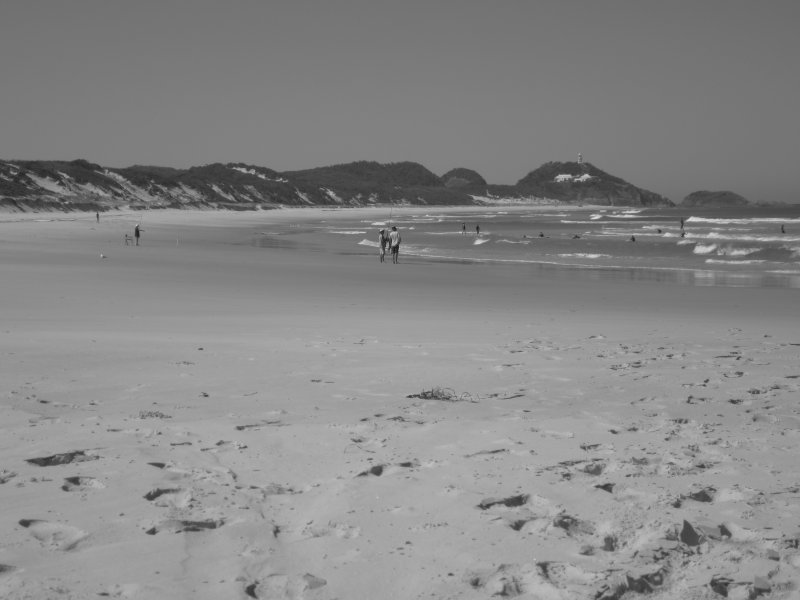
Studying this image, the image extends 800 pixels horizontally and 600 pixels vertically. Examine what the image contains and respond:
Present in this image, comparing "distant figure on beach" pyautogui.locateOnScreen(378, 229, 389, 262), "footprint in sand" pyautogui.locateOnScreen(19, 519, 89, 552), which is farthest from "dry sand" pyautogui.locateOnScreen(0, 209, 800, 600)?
"distant figure on beach" pyautogui.locateOnScreen(378, 229, 389, 262)

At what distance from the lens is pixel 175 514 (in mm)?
3580

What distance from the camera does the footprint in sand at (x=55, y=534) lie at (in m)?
3.21

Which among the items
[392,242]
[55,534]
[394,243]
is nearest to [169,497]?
[55,534]

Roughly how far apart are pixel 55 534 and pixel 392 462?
72.5 inches

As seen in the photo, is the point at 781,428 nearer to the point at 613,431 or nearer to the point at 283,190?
the point at 613,431

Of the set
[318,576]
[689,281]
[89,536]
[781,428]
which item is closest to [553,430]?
[781,428]

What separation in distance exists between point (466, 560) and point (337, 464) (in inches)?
54.5

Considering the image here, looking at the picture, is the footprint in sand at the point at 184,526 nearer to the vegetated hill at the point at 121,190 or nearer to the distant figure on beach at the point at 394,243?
the distant figure on beach at the point at 394,243

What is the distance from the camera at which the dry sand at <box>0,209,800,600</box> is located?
10.00ft

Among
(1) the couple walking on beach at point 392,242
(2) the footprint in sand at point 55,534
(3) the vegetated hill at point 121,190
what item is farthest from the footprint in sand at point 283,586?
(3) the vegetated hill at point 121,190

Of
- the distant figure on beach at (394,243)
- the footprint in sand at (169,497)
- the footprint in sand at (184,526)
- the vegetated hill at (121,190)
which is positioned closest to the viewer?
the footprint in sand at (184,526)

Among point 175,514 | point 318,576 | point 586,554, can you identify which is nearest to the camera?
point 318,576

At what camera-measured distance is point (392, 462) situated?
174 inches

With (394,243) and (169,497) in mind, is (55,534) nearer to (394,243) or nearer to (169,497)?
(169,497)
